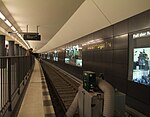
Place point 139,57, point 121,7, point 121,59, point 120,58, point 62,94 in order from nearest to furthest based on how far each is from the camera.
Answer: point 121,7, point 139,57, point 121,59, point 120,58, point 62,94

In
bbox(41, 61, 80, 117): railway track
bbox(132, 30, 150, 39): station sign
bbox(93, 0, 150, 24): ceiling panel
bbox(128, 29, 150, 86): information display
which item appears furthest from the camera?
bbox(41, 61, 80, 117): railway track

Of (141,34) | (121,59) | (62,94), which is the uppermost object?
(141,34)

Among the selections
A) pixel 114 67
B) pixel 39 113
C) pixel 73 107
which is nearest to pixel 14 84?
pixel 39 113

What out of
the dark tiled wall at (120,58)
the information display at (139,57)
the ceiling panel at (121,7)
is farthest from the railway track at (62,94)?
the ceiling panel at (121,7)

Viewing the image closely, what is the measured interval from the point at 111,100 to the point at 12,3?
21.5 ft

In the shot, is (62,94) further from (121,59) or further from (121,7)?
(121,7)

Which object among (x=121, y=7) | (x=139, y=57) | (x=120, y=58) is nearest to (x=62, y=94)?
(x=120, y=58)

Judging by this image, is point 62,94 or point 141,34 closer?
point 141,34

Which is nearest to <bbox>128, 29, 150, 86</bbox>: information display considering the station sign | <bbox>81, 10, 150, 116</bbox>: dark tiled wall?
the station sign

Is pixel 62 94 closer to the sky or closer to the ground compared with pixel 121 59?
closer to the ground

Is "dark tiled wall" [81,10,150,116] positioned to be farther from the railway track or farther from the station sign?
the railway track

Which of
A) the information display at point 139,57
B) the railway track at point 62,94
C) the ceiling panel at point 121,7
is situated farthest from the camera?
the railway track at point 62,94

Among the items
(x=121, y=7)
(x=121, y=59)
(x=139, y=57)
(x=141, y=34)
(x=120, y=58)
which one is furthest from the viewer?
(x=120, y=58)

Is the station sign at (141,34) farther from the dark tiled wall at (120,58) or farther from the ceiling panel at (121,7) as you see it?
the ceiling panel at (121,7)
